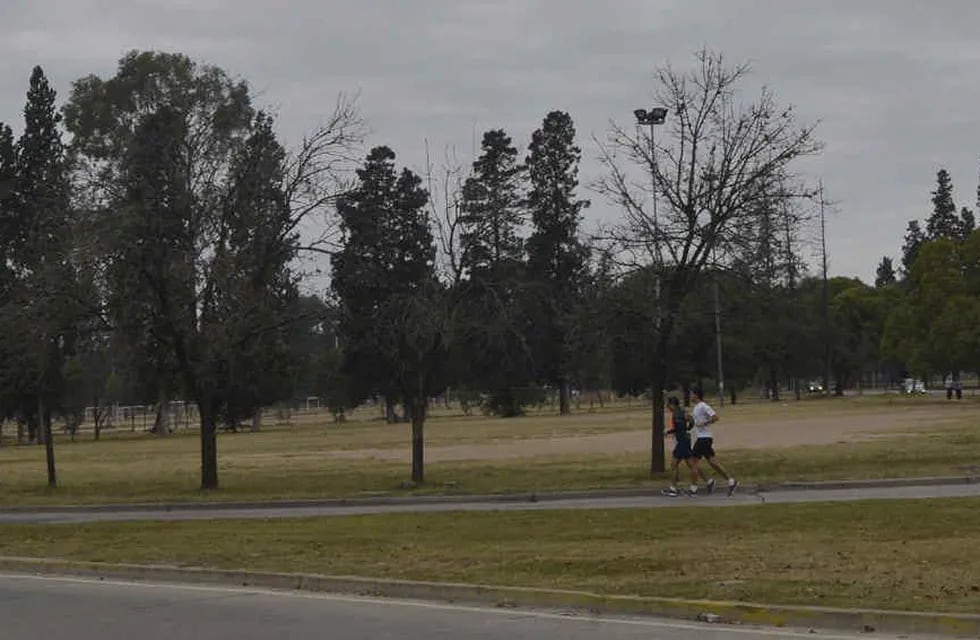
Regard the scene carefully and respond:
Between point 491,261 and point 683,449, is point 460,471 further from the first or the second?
point 683,449

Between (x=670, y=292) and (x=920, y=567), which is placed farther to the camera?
(x=670, y=292)

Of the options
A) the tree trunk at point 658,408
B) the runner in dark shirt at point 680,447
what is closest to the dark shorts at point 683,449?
the runner in dark shirt at point 680,447

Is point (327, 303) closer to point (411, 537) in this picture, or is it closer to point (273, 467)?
point (273, 467)

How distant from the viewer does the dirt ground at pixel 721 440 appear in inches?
1425

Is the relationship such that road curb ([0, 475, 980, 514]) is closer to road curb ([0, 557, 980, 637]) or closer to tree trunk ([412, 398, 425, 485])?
tree trunk ([412, 398, 425, 485])

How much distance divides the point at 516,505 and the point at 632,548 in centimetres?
724

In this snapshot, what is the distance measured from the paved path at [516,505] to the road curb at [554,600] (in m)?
6.54

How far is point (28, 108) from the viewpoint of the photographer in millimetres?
66688

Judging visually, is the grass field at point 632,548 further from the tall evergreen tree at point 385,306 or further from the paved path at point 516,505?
the tall evergreen tree at point 385,306

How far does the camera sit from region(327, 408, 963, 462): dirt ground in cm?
3619

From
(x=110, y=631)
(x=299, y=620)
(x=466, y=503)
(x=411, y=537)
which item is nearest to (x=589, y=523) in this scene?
(x=411, y=537)

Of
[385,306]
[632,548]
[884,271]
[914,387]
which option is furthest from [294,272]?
[884,271]

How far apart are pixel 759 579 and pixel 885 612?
194cm

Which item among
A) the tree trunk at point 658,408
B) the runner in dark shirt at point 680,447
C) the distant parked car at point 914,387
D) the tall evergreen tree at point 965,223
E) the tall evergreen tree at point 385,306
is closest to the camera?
the runner in dark shirt at point 680,447
